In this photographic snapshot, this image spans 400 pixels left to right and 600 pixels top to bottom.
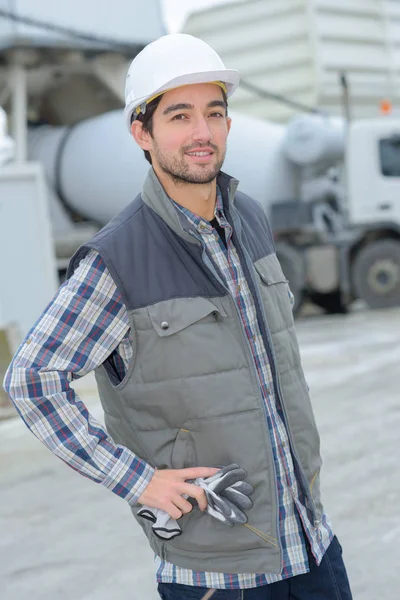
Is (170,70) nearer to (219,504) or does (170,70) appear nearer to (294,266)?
(219,504)

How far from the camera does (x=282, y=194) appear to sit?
40.9 feet

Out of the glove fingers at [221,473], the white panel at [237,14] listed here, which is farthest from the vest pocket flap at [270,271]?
the white panel at [237,14]

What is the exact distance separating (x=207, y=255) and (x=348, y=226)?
10.8 m

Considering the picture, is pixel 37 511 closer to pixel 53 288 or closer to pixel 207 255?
pixel 207 255

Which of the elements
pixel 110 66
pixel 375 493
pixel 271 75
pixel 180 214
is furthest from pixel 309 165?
pixel 271 75

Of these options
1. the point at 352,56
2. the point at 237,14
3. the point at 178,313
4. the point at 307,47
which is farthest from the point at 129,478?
the point at 352,56

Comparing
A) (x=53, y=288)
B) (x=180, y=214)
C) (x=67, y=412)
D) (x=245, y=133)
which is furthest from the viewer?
(x=245, y=133)

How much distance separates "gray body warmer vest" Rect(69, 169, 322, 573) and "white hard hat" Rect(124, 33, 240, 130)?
0.75ft

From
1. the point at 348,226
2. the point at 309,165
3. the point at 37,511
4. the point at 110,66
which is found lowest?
the point at 37,511

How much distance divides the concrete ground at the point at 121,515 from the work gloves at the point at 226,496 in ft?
5.89

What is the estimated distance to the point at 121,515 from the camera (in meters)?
4.49

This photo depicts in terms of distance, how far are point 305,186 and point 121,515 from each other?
879cm

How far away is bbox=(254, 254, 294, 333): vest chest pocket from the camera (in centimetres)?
193

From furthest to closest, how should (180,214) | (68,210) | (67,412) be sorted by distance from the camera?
(68,210) → (180,214) → (67,412)
